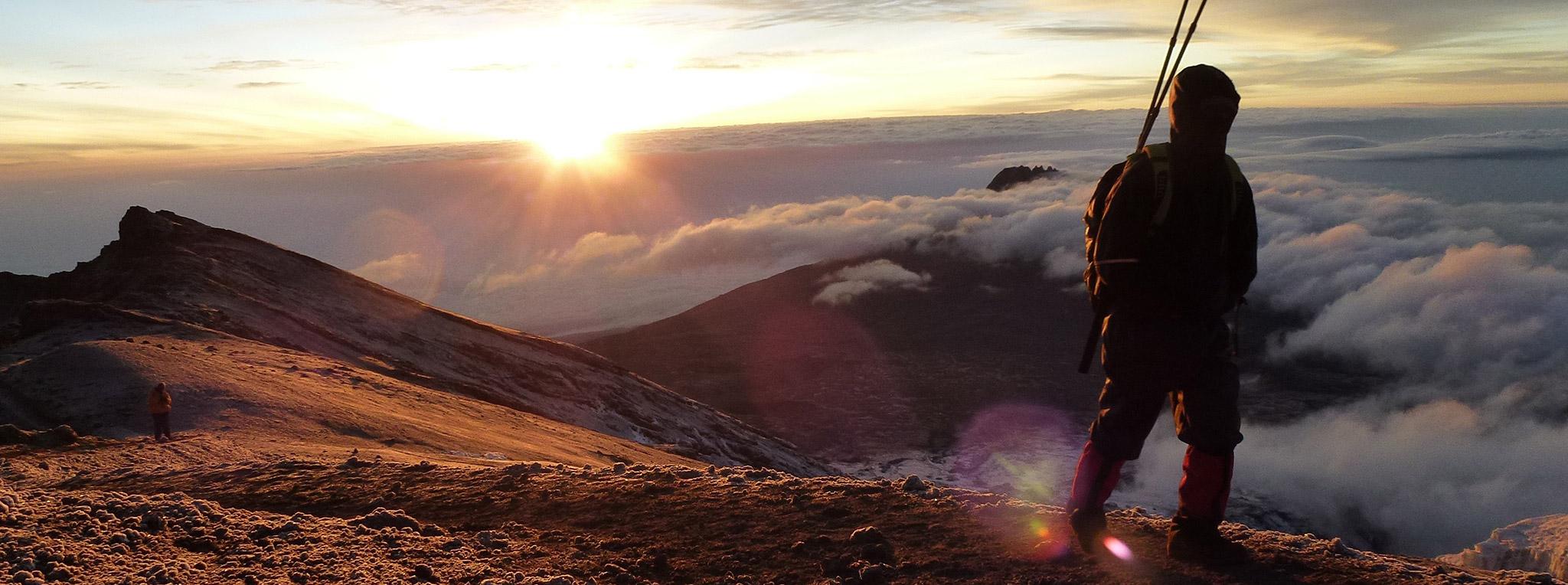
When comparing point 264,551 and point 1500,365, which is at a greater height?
point 1500,365

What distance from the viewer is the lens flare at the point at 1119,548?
4.53 m

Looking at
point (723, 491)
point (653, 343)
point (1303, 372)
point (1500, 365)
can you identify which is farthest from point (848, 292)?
point (723, 491)

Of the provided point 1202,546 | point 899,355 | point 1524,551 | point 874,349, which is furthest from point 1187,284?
point 874,349

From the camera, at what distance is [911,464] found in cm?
8512

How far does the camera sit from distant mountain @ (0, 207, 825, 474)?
46.1 ft

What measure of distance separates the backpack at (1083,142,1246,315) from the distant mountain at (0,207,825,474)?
35.9ft

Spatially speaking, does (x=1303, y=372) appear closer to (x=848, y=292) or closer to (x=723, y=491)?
(x=848, y=292)

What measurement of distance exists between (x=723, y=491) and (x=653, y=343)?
125 meters

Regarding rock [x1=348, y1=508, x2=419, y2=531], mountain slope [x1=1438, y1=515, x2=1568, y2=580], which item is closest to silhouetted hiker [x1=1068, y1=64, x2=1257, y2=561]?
rock [x1=348, y1=508, x2=419, y2=531]

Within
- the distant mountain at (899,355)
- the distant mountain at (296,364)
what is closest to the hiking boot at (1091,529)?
the distant mountain at (296,364)

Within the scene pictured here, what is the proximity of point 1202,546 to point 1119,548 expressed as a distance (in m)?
0.34

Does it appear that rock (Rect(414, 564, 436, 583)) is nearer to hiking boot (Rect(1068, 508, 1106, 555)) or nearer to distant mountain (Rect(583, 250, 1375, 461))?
hiking boot (Rect(1068, 508, 1106, 555))

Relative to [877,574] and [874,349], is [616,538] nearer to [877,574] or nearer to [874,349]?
[877,574]

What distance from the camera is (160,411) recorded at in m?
11.6
